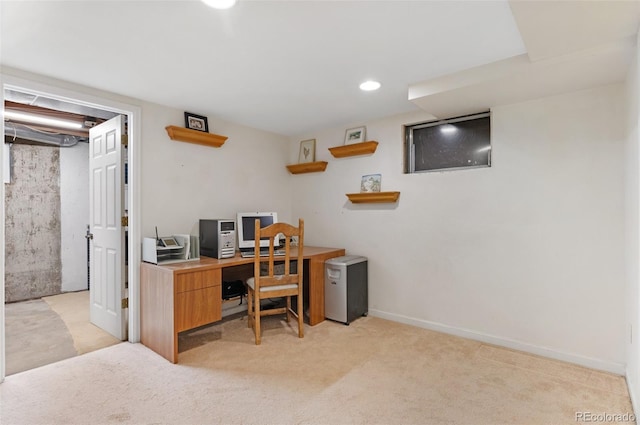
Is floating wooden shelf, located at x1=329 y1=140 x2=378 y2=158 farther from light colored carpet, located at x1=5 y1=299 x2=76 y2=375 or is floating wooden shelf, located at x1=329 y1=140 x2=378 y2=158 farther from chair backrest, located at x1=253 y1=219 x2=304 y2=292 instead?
light colored carpet, located at x1=5 y1=299 x2=76 y2=375

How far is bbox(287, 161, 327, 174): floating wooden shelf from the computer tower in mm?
1316

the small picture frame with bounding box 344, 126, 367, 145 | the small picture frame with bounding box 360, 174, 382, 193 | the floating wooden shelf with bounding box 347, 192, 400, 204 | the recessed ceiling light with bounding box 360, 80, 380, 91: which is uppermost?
the recessed ceiling light with bounding box 360, 80, 380, 91

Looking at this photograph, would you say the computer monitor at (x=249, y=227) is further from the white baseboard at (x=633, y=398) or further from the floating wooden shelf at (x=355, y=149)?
the white baseboard at (x=633, y=398)

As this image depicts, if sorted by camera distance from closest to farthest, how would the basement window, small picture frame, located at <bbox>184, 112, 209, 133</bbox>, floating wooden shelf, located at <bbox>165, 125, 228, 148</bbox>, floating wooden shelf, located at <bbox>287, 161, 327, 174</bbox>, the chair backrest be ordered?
the chair backrest
the basement window
floating wooden shelf, located at <bbox>165, 125, 228, 148</bbox>
small picture frame, located at <bbox>184, 112, 209, 133</bbox>
floating wooden shelf, located at <bbox>287, 161, 327, 174</bbox>

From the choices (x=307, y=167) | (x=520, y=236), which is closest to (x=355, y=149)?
(x=307, y=167)

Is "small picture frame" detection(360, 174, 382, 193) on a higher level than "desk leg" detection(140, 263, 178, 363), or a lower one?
higher

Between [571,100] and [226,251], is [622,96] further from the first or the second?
[226,251]

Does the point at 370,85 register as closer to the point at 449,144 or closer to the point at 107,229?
the point at 449,144

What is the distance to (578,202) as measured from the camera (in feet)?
7.79

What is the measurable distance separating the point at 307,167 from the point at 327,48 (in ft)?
6.80

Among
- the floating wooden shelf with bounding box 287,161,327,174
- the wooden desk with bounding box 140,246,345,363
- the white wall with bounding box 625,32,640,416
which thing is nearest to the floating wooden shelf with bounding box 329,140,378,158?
the floating wooden shelf with bounding box 287,161,327,174

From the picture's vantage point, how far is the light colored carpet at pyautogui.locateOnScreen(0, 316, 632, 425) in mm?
1799

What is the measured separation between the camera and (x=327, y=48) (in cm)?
198

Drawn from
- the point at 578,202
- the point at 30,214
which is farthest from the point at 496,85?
the point at 30,214
